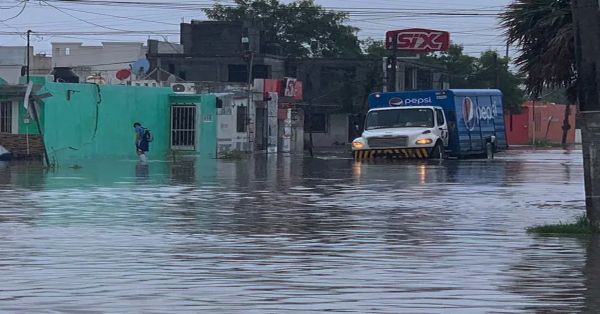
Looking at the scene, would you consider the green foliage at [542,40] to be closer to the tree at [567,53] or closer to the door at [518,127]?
the tree at [567,53]

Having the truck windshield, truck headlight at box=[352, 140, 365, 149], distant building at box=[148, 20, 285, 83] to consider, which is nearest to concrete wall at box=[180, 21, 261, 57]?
distant building at box=[148, 20, 285, 83]

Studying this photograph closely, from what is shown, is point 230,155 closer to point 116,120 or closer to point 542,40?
point 116,120

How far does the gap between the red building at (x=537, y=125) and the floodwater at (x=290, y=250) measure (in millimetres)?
64825

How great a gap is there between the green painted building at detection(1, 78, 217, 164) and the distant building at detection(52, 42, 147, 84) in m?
27.1

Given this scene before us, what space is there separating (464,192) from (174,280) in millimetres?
15346

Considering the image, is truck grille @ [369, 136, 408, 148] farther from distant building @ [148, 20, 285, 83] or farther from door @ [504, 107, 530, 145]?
door @ [504, 107, 530, 145]

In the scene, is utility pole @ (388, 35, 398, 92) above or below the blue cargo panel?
above

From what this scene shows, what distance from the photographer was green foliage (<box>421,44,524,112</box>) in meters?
93.0

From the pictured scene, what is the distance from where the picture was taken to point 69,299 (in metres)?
10.5

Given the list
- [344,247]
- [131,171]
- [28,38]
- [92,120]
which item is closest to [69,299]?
[344,247]

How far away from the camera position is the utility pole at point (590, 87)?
15617mm

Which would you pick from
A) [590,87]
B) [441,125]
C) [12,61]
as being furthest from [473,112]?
[12,61]

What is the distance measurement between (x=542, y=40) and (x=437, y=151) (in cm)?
2559

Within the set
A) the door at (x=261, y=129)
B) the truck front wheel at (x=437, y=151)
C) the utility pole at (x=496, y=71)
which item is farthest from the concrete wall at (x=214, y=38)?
the truck front wheel at (x=437, y=151)
